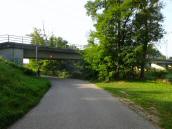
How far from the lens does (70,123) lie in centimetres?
1299

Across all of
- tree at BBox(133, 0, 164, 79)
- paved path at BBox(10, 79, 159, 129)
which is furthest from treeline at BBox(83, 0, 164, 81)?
paved path at BBox(10, 79, 159, 129)

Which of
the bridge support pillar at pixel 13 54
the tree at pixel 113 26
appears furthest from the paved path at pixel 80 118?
the bridge support pillar at pixel 13 54

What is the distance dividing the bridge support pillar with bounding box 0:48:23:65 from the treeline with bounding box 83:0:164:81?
9.60 meters

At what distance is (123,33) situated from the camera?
44.8 metres

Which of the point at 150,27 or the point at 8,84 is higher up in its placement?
the point at 150,27

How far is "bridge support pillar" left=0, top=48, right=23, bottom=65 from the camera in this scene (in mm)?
46094

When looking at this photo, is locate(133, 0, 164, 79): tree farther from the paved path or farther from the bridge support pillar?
the paved path

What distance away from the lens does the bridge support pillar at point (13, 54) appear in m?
46.1

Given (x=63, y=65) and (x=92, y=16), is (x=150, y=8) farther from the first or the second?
(x=63, y=65)

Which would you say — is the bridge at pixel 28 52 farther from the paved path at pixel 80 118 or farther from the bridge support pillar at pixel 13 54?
the paved path at pixel 80 118

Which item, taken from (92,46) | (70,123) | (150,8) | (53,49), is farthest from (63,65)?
(70,123)

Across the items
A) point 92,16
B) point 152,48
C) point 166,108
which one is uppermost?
point 92,16

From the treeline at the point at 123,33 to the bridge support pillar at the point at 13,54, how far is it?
9598 millimetres

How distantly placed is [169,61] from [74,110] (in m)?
94.7
